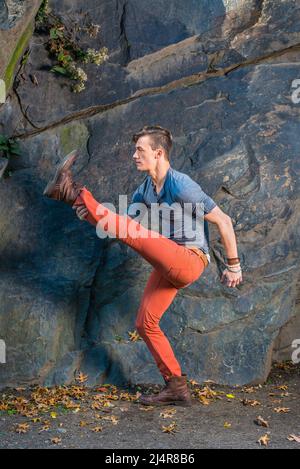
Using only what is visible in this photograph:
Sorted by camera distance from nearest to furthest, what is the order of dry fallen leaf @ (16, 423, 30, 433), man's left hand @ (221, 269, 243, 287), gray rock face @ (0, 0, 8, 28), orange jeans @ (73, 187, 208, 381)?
dry fallen leaf @ (16, 423, 30, 433)
orange jeans @ (73, 187, 208, 381)
man's left hand @ (221, 269, 243, 287)
gray rock face @ (0, 0, 8, 28)

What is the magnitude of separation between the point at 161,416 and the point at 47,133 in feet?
11.2

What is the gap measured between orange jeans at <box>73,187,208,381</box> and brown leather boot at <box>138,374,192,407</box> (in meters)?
0.06

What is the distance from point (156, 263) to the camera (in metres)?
6.29

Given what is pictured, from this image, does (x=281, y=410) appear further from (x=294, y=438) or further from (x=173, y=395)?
(x=173, y=395)

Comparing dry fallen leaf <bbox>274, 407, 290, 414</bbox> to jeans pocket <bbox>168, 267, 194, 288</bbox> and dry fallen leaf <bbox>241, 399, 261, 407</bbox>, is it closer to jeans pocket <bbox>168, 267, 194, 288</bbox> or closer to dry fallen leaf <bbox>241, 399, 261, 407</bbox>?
dry fallen leaf <bbox>241, 399, 261, 407</bbox>

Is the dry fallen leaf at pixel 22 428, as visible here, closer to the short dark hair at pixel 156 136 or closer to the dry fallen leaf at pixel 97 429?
the dry fallen leaf at pixel 97 429

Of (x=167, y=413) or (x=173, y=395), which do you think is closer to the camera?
(x=167, y=413)

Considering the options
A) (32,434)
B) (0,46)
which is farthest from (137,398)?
(0,46)

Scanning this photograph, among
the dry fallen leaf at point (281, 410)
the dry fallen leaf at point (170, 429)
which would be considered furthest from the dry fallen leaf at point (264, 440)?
the dry fallen leaf at point (281, 410)

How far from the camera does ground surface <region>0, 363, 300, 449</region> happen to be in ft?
19.3

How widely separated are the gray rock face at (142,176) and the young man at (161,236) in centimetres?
98

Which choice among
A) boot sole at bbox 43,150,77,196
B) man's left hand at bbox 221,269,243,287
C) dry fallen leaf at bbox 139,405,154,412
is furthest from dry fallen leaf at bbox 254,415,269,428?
boot sole at bbox 43,150,77,196

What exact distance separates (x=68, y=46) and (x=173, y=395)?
413cm

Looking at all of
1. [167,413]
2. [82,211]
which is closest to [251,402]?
[167,413]
